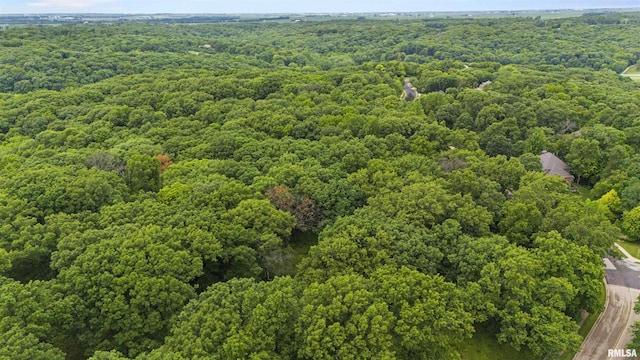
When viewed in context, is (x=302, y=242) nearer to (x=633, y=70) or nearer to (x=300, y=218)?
(x=300, y=218)

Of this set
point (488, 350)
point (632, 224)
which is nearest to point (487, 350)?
point (488, 350)

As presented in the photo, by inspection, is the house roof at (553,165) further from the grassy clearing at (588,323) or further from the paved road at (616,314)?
the grassy clearing at (588,323)

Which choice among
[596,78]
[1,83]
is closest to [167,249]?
[1,83]

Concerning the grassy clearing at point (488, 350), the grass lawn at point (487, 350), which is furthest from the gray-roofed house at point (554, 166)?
the grassy clearing at point (488, 350)

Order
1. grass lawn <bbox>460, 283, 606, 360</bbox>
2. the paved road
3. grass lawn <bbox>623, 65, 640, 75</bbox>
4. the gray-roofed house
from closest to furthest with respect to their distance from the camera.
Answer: grass lawn <bbox>460, 283, 606, 360</bbox> < the paved road < the gray-roofed house < grass lawn <bbox>623, 65, 640, 75</bbox>

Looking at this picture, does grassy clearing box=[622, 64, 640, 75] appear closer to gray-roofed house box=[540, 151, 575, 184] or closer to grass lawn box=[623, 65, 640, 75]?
grass lawn box=[623, 65, 640, 75]

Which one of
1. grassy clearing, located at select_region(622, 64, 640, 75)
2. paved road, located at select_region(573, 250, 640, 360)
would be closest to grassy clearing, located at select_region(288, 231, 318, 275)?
paved road, located at select_region(573, 250, 640, 360)
